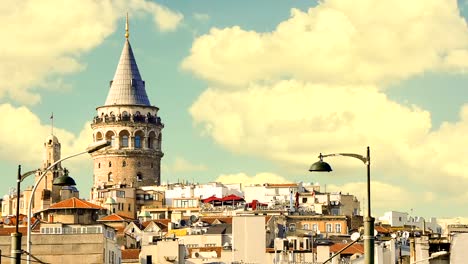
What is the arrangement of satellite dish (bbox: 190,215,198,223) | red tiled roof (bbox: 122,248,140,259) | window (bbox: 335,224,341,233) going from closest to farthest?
red tiled roof (bbox: 122,248,140,259) → satellite dish (bbox: 190,215,198,223) → window (bbox: 335,224,341,233)

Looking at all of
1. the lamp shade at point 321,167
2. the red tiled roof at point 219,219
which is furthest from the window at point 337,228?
the lamp shade at point 321,167

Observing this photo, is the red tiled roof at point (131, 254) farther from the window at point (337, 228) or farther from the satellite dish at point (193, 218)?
the window at point (337, 228)

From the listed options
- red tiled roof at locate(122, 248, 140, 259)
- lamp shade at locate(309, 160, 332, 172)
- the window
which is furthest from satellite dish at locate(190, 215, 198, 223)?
lamp shade at locate(309, 160, 332, 172)

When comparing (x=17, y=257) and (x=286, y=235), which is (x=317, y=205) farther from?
(x=17, y=257)

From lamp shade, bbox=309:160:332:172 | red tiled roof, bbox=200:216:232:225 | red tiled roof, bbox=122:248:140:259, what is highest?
red tiled roof, bbox=200:216:232:225

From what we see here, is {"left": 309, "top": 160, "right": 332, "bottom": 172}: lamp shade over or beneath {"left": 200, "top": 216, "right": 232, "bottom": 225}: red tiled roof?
beneath

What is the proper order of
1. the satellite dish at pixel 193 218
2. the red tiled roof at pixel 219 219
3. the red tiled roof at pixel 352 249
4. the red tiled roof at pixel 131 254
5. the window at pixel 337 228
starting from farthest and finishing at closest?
the window at pixel 337 228 < the satellite dish at pixel 193 218 < the red tiled roof at pixel 219 219 < the red tiled roof at pixel 352 249 < the red tiled roof at pixel 131 254

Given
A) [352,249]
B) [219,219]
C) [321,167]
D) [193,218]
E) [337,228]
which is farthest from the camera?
[193,218]

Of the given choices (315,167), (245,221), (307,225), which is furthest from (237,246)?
(315,167)

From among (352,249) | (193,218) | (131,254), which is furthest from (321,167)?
(193,218)

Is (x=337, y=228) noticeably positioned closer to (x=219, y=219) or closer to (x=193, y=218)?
(x=219, y=219)

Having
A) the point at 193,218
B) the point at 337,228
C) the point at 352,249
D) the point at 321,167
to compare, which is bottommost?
the point at 321,167

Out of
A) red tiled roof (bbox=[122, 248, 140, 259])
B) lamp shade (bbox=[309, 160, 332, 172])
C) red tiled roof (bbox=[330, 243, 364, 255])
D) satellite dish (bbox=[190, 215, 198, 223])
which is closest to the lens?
lamp shade (bbox=[309, 160, 332, 172])

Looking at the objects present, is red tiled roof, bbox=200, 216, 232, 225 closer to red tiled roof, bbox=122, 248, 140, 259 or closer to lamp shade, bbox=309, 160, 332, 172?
red tiled roof, bbox=122, 248, 140, 259
